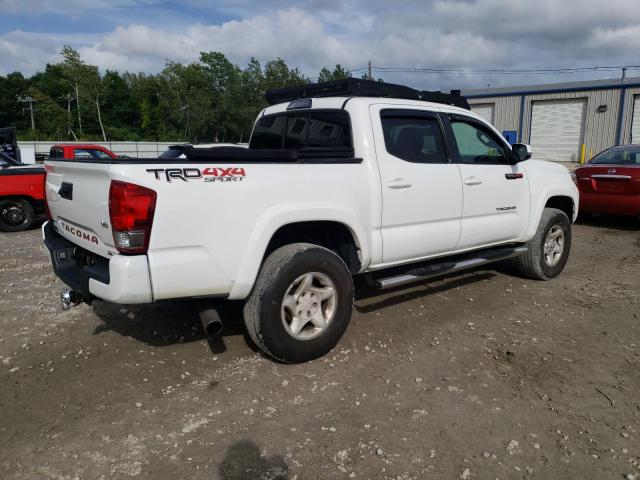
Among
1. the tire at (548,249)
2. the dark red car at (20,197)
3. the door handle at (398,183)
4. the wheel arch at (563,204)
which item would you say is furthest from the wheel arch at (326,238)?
the dark red car at (20,197)

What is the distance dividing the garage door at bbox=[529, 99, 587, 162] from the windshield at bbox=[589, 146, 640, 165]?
19.5 metres

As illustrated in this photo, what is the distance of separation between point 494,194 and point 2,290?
5427 mm

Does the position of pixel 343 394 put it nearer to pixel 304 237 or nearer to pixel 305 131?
pixel 304 237

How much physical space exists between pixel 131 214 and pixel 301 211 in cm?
115

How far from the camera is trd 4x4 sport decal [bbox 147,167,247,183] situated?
303 centimetres

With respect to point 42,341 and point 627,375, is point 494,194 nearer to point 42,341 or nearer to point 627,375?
point 627,375

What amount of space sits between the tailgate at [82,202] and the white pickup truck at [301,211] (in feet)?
0.05

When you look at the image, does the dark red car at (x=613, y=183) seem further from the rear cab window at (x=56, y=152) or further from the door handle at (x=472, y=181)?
the rear cab window at (x=56, y=152)

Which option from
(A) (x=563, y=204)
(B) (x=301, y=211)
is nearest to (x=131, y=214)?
(B) (x=301, y=211)

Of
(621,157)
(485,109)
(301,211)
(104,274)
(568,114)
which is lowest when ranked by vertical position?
A: (104,274)

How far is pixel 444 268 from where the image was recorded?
185 inches

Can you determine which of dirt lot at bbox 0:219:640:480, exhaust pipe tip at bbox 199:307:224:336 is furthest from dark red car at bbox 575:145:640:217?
exhaust pipe tip at bbox 199:307:224:336

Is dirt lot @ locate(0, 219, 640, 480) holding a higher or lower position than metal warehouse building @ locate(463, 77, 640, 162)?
lower

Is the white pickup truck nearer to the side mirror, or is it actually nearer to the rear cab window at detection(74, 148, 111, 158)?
the side mirror
